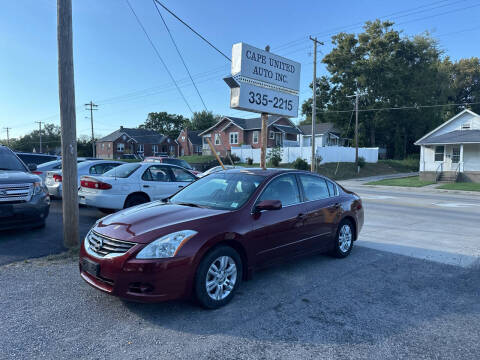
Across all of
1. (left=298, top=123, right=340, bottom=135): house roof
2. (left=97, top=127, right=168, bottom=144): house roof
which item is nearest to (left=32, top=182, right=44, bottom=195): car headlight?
(left=298, top=123, right=340, bottom=135): house roof

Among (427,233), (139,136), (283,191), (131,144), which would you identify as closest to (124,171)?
(283,191)

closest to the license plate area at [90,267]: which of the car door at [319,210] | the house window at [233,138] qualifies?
the car door at [319,210]

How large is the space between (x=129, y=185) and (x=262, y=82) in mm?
4064

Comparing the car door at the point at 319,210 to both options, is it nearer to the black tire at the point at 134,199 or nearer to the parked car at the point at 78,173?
the black tire at the point at 134,199

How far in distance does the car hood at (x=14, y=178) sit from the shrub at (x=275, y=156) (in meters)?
29.8

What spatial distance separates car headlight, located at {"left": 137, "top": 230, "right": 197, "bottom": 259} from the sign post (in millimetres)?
4192

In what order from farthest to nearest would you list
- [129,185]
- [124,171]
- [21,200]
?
[124,171], [129,185], [21,200]

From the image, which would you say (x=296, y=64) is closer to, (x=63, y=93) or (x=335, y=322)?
(x=63, y=93)

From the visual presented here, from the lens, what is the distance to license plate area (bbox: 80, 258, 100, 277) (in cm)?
357

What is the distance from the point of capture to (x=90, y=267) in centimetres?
368

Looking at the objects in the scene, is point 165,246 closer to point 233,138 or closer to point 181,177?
point 181,177

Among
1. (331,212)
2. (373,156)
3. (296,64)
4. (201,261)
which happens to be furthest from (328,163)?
(201,261)

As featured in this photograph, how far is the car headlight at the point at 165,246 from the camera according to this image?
340cm

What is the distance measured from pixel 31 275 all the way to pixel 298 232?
3.65m
